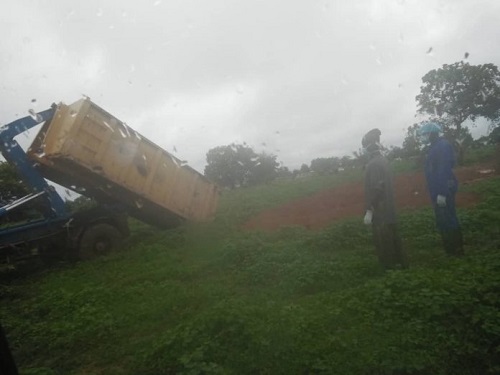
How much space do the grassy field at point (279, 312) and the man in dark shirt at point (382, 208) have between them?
1.01 feet

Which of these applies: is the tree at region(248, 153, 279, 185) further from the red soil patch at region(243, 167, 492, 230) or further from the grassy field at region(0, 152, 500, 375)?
the grassy field at region(0, 152, 500, 375)

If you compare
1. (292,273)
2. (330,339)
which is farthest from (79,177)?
(330,339)

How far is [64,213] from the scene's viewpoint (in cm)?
897

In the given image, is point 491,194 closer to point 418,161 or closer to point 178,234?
point 178,234

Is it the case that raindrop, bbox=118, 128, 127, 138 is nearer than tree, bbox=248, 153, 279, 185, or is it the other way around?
raindrop, bbox=118, 128, 127, 138

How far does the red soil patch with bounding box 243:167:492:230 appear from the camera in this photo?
1043 centimetres

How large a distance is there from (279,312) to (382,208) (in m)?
2.32

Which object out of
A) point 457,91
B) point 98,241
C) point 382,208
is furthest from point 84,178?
point 457,91

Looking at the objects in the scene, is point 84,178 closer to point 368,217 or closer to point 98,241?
point 98,241

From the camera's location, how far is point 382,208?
5.47 meters

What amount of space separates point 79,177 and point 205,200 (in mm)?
4036

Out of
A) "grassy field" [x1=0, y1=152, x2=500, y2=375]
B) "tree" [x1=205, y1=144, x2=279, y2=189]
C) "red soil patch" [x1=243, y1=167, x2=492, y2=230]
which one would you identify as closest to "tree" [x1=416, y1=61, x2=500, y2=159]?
"red soil patch" [x1=243, y1=167, x2=492, y2=230]

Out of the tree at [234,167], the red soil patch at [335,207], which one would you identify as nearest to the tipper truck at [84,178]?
the red soil patch at [335,207]

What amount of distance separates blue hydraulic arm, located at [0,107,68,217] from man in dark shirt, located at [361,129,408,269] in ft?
23.2
